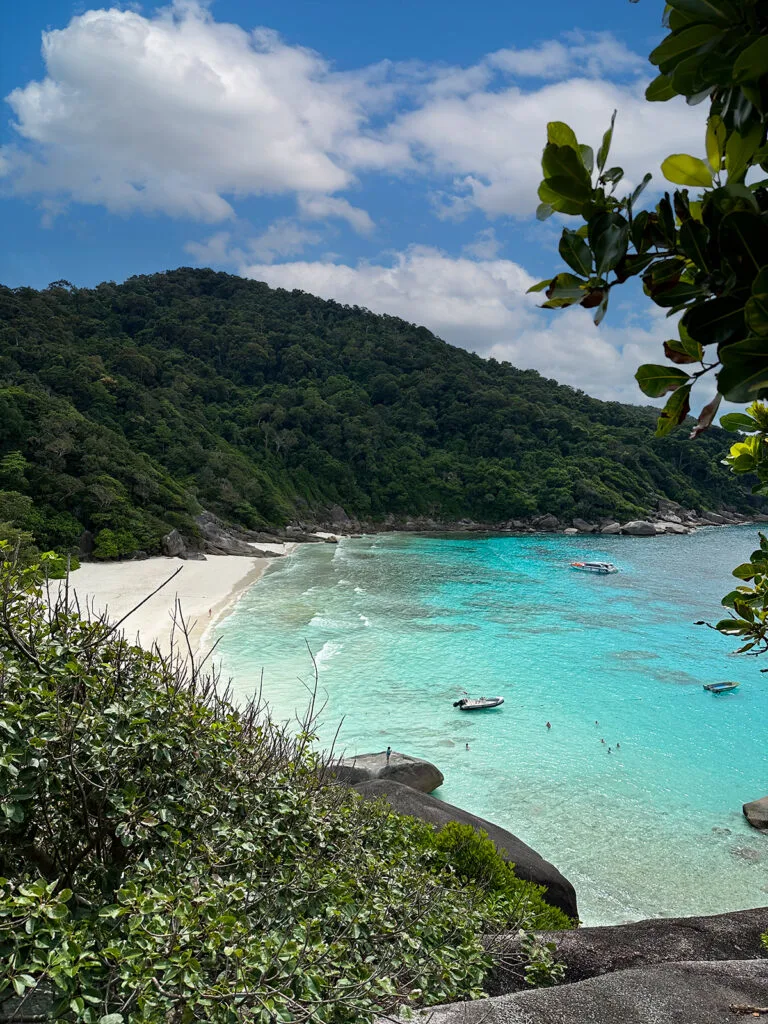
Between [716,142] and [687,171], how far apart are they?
55 millimetres

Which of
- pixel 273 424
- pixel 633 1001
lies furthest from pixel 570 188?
pixel 273 424

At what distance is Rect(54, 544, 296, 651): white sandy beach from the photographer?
23797 mm

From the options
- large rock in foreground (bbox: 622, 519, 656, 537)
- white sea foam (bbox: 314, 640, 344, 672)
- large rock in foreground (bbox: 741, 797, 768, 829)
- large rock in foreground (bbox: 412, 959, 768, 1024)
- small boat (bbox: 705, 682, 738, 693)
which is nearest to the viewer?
large rock in foreground (bbox: 412, 959, 768, 1024)

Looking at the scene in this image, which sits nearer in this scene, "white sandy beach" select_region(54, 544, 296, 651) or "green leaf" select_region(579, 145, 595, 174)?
"green leaf" select_region(579, 145, 595, 174)

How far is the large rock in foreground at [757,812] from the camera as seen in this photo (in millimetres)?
13203

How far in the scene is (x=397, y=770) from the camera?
1255 centimetres

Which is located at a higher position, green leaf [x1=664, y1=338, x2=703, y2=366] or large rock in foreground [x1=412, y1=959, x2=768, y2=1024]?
green leaf [x1=664, y1=338, x2=703, y2=366]

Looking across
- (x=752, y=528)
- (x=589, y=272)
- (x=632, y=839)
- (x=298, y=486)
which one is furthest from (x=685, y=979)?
(x=752, y=528)

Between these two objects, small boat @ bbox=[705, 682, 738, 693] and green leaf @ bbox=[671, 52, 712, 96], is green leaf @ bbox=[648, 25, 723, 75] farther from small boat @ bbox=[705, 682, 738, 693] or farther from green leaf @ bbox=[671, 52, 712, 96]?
small boat @ bbox=[705, 682, 738, 693]

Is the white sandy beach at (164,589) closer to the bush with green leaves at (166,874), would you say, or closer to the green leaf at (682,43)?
the bush with green leaves at (166,874)

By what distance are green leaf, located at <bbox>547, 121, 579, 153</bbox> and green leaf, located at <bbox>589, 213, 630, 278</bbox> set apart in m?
0.12

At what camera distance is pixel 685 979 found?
4.11m

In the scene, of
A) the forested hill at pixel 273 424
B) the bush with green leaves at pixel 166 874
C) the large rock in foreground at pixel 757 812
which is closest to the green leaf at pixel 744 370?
the bush with green leaves at pixel 166 874

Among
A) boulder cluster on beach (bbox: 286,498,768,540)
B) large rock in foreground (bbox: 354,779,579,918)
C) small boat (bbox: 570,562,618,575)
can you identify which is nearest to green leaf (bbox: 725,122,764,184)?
large rock in foreground (bbox: 354,779,579,918)
